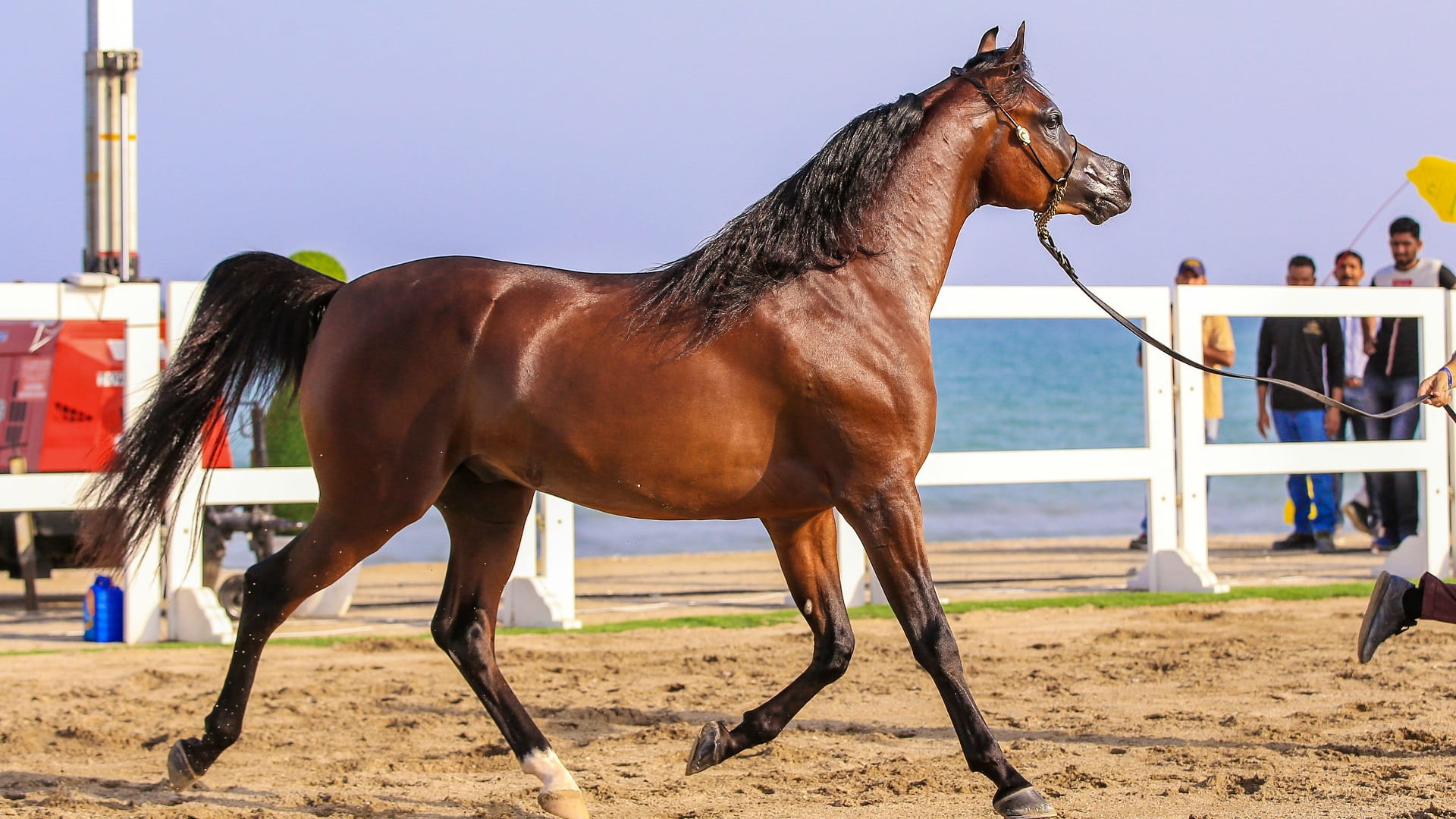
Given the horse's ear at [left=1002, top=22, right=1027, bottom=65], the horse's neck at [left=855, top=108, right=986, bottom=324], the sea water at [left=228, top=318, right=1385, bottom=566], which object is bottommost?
the sea water at [left=228, top=318, right=1385, bottom=566]

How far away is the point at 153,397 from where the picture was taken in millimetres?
3986

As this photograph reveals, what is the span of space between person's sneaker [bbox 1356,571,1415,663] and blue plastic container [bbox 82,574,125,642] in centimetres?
527

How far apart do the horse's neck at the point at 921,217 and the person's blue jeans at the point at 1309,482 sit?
701cm

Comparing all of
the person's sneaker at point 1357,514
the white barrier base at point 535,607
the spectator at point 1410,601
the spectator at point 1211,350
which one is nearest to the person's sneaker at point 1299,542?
the person's sneaker at point 1357,514

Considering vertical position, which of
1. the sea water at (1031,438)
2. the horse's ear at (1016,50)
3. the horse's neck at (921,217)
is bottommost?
the sea water at (1031,438)

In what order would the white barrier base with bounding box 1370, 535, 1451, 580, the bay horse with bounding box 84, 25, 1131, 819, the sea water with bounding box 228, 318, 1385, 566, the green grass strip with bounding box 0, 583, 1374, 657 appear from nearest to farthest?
1. the bay horse with bounding box 84, 25, 1131, 819
2. the green grass strip with bounding box 0, 583, 1374, 657
3. the white barrier base with bounding box 1370, 535, 1451, 580
4. the sea water with bounding box 228, 318, 1385, 566

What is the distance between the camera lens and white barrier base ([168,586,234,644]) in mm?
6230

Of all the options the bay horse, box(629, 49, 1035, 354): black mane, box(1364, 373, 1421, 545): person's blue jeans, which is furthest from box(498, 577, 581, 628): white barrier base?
box(1364, 373, 1421, 545): person's blue jeans

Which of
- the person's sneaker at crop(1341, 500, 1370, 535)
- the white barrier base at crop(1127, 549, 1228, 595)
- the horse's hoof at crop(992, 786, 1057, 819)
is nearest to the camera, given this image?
the horse's hoof at crop(992, 786, 1057, 819)

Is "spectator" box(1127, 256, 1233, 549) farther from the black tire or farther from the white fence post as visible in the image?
the black tire

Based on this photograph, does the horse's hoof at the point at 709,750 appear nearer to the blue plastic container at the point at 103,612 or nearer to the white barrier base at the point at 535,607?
the white barrier base at the point at 535,607

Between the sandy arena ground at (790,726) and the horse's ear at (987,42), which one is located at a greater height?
the horse's ear at (987,42)

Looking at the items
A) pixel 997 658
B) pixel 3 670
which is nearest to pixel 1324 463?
pixel 997 658

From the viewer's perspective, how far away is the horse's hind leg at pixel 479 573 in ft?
12.5
